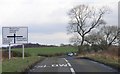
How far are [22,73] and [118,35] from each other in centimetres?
8106

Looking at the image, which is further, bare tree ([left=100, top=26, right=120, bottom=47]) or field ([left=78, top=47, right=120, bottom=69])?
bare tree ([left=100, top=26, right=120, bottom=47])

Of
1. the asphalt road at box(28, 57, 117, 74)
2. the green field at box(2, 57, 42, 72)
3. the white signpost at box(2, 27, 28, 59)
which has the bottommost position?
the asphalt road at box(28, 57, 117, 74)

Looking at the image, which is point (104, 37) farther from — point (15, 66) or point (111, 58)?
point (15, 66)

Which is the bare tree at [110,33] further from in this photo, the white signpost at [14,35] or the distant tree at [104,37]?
the white signpost at [14,35]

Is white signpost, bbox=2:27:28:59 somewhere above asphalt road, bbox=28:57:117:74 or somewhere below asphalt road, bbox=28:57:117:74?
above

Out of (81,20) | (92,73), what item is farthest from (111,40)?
(92,73)

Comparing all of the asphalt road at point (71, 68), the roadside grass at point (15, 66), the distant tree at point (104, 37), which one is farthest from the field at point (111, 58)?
the distant tree at point (104, 37)

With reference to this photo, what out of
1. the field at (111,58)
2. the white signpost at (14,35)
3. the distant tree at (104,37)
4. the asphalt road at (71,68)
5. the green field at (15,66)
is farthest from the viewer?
the distant tree at (104,37)

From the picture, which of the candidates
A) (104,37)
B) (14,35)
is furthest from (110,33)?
(14,35)

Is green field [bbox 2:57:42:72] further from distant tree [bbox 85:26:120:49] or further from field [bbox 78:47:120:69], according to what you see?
distant tree [bbox 85:26:120:49]

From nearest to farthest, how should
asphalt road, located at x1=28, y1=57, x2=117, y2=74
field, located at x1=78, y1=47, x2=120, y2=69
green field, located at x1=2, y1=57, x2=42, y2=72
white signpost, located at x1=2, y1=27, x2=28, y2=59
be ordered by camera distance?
green field, located at x1=2, y1=57, x2=42, y2=72 → asphalt road, located at x1=28, y1=57, x2=117, y2=74 → field, located at x1=78, y1=47, x2=120, y2=69 → white signpost, located at x1=2, y1=27, x2=28, y2=59

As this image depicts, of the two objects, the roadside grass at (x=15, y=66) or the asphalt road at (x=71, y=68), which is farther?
the asphalt road at (x=71, y=68)

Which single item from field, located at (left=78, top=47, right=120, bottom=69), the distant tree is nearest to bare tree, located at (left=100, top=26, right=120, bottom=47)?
the distant tree

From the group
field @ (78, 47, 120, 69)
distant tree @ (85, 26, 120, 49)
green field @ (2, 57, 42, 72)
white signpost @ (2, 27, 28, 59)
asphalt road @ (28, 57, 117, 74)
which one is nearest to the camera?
green field @ (2, 57, 42, 72)
